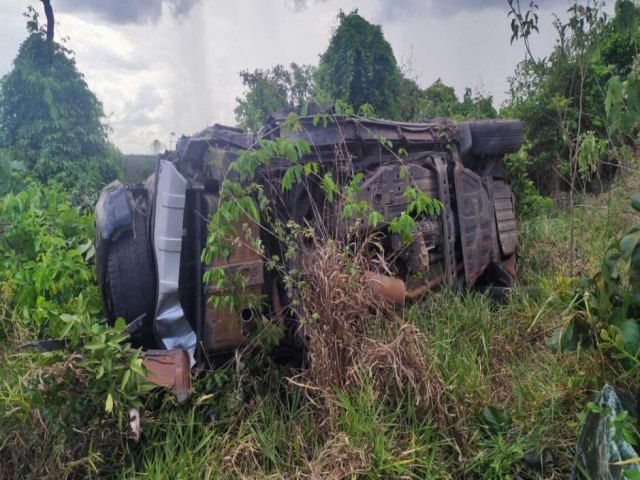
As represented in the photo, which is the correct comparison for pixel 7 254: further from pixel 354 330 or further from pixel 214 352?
pixel 354 330

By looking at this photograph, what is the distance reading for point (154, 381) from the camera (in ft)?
8.55

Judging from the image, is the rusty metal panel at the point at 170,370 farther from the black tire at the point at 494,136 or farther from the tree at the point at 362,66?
the tree at the point at 362,66

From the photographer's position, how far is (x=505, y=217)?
4898 mm

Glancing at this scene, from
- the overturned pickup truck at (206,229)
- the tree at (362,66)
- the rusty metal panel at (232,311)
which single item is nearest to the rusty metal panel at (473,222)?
A: the overturned pickup truck at (206,229)

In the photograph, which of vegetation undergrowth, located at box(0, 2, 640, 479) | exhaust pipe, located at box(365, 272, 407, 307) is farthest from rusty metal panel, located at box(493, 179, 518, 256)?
exhaust pipe, located at box(365, 272, 407, 307)

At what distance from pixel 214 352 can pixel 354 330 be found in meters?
0.96

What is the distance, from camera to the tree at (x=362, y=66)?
10.4 meters

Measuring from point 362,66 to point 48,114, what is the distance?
668 cm

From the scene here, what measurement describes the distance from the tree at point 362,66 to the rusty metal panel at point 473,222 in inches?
246

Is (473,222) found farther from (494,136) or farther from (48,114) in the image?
(48,114)

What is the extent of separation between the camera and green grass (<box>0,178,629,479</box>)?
7.64ft

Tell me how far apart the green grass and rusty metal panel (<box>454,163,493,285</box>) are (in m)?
1.39

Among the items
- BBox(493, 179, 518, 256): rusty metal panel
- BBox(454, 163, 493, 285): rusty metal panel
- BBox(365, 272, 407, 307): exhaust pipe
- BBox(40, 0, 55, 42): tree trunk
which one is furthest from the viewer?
BBox(40, 0, 55, 42): tree trunk

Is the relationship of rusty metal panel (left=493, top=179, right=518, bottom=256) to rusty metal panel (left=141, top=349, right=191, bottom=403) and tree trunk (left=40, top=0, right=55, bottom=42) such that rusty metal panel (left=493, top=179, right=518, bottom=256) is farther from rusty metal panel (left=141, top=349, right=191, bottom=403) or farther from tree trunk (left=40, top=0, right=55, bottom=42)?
tree trunk (left=40, top=0, right=55, bottom=42)
